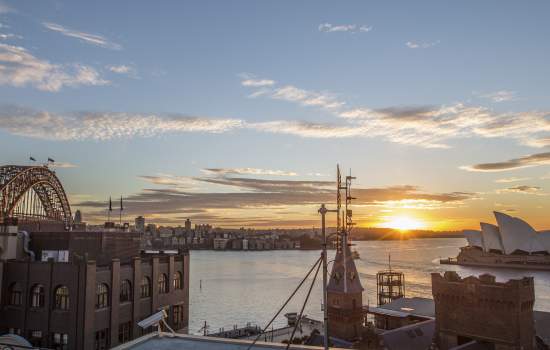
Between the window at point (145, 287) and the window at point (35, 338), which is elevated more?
the window at point (145, 287)

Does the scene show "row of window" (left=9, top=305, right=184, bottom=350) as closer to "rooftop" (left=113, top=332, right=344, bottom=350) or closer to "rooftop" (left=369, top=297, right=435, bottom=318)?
"rooftop" (left=113, top=332, right=344, bottom=350)

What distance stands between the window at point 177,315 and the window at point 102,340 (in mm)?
9409

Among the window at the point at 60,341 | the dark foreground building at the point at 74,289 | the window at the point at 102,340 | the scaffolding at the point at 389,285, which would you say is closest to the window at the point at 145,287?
the dark foreground building at the point at 74,289

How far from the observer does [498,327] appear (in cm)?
3491

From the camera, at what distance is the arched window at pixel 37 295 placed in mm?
37716

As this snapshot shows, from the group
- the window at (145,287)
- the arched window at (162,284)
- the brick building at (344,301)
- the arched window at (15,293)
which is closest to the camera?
the arched window at (15,293)

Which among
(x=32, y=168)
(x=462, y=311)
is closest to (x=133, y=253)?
(x=462, y=311)

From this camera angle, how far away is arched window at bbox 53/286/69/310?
36812 millimetres

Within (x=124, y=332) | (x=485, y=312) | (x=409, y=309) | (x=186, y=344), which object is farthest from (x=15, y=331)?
(x=409, y=309)

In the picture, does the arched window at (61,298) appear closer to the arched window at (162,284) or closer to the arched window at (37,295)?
the arched window at (37,295)

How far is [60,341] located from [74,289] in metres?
4.31

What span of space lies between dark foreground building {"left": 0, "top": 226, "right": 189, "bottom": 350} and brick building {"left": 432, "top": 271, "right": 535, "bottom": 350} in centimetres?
2280

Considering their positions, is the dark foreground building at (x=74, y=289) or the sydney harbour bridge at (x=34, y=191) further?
the sydney harbour bridge at (x=34, y=191)

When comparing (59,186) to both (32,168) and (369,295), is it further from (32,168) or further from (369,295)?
(369,295)
